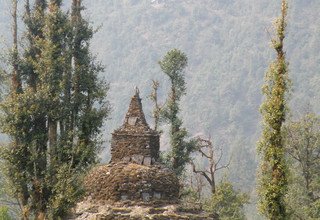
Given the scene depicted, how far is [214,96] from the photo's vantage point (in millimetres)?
156500

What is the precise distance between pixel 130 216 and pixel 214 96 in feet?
463

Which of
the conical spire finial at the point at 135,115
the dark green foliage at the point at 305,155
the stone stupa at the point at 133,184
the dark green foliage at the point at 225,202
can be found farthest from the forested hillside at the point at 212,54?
the stone stupa at the point at 133,184

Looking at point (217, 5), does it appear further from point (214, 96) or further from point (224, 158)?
point (224, 158)

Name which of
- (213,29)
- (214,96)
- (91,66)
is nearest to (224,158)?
(214,96)

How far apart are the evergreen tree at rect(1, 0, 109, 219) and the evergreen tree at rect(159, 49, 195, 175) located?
669 cm

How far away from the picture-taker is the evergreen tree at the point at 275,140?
1761 cm

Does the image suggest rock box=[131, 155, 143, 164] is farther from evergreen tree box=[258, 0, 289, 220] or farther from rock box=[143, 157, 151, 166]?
evergreen tree box=[258, 0, 289, 220]

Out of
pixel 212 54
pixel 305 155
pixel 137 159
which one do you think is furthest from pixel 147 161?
pixel 212 54

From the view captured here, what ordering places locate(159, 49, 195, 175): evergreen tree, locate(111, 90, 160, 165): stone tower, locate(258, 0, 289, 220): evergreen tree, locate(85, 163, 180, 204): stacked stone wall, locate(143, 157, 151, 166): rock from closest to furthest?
locate(85, 163, 180, 204): stacked stone wall < locate(258, 0, 289, 220): evergreen tree < locate(143, 157, 151, 166): rock < locate(111, 90, 160, 165): stone tower < locate(159, 49, 195, 175): evergreen tree

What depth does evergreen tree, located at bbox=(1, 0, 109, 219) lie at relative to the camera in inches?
932

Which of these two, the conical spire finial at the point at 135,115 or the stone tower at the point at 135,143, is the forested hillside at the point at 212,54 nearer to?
the conical spire finial at the point at 135,115

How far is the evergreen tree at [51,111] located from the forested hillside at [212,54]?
10541cm

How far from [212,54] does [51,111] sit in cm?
15355

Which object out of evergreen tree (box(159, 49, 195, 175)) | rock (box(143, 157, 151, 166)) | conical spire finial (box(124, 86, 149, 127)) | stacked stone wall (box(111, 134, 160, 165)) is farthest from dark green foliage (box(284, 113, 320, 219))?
rock (box(143, 157, 151, 166))
